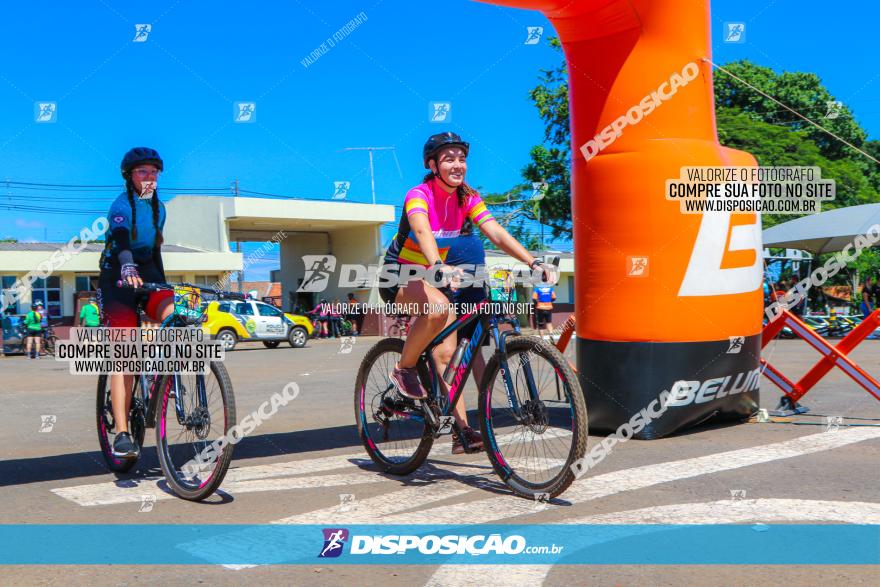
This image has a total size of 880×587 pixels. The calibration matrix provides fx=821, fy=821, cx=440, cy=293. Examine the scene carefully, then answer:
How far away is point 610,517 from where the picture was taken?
3.89m

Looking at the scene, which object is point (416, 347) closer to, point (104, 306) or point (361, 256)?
point (104, 306)

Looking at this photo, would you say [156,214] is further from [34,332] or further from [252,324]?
[34,332]

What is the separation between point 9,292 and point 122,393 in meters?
28.8

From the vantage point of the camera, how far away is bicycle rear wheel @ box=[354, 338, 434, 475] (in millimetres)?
4898

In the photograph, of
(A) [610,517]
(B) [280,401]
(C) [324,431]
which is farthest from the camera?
(B) [280,401]

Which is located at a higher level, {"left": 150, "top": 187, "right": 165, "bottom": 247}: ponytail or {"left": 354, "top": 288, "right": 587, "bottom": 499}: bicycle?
{"left": 150, "top": 187, "right": 165, "bottom": 247}: ponytail

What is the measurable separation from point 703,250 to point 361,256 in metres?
35.6

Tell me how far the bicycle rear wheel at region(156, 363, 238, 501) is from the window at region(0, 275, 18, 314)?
28.8 metres

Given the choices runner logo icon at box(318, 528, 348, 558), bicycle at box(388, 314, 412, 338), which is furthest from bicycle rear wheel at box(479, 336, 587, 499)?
runner logo icon at box(318, 528, 348, 558)

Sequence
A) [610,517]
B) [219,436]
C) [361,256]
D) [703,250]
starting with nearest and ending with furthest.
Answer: [610,517] < [219,436] < [703,250] < [361,256]

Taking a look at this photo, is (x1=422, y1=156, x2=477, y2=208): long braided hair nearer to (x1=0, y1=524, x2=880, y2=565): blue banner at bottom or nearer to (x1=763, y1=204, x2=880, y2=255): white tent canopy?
(x1=0, y1=524, x2=880, y2=565): blue banner at bottom

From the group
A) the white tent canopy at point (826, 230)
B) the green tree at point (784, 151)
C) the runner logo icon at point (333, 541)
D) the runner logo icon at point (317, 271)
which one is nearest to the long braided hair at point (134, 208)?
the runner logo icon at point (333, 541)

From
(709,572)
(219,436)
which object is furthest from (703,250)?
(219,436)

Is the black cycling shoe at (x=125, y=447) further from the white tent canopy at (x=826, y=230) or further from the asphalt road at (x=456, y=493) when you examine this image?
the white tent canopy at (x=826, y=230)
